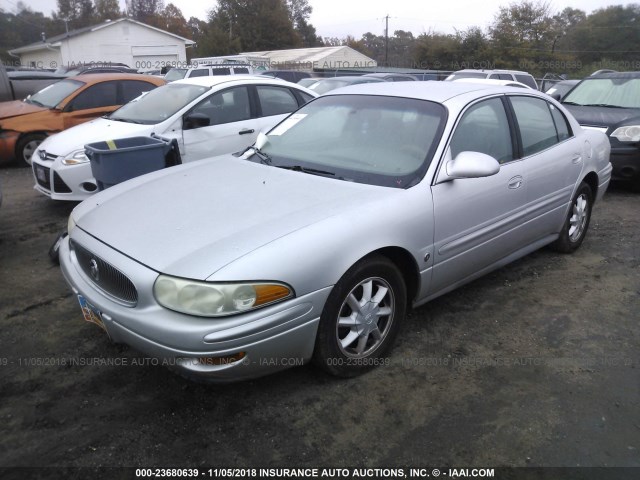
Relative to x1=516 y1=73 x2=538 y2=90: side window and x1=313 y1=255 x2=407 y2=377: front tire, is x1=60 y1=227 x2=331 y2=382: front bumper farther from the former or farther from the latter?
x1=516 y1=73 x2=538 y2=90: side window

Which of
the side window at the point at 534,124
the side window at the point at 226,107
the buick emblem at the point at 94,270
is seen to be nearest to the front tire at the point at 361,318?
the buick emblem at the point at 94,270

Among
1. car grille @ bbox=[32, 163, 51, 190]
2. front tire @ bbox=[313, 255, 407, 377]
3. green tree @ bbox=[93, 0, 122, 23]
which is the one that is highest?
green tree @ bbox=[93, 0, 122, 23]

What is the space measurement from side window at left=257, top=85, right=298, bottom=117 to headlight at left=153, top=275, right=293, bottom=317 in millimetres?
4597

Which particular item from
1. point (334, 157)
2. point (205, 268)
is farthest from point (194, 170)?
point (205, 268)

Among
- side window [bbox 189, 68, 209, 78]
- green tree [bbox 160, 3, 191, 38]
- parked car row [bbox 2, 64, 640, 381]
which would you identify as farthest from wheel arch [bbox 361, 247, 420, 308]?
green tree [bbox 160, 3, 191, 38]

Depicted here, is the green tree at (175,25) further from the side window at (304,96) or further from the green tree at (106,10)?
the side window at (304,96)

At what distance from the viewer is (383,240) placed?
2746 millimetres

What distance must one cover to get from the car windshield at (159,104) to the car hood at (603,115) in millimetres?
5298

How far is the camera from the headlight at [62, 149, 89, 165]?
568 cm

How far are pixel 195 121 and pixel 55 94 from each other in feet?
13.1

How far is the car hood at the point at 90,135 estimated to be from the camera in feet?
19.1

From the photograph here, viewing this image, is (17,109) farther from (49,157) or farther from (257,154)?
Result: (257,154)

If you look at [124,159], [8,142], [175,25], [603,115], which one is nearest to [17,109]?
[8,142]

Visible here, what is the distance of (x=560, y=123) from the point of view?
4.38 meters
